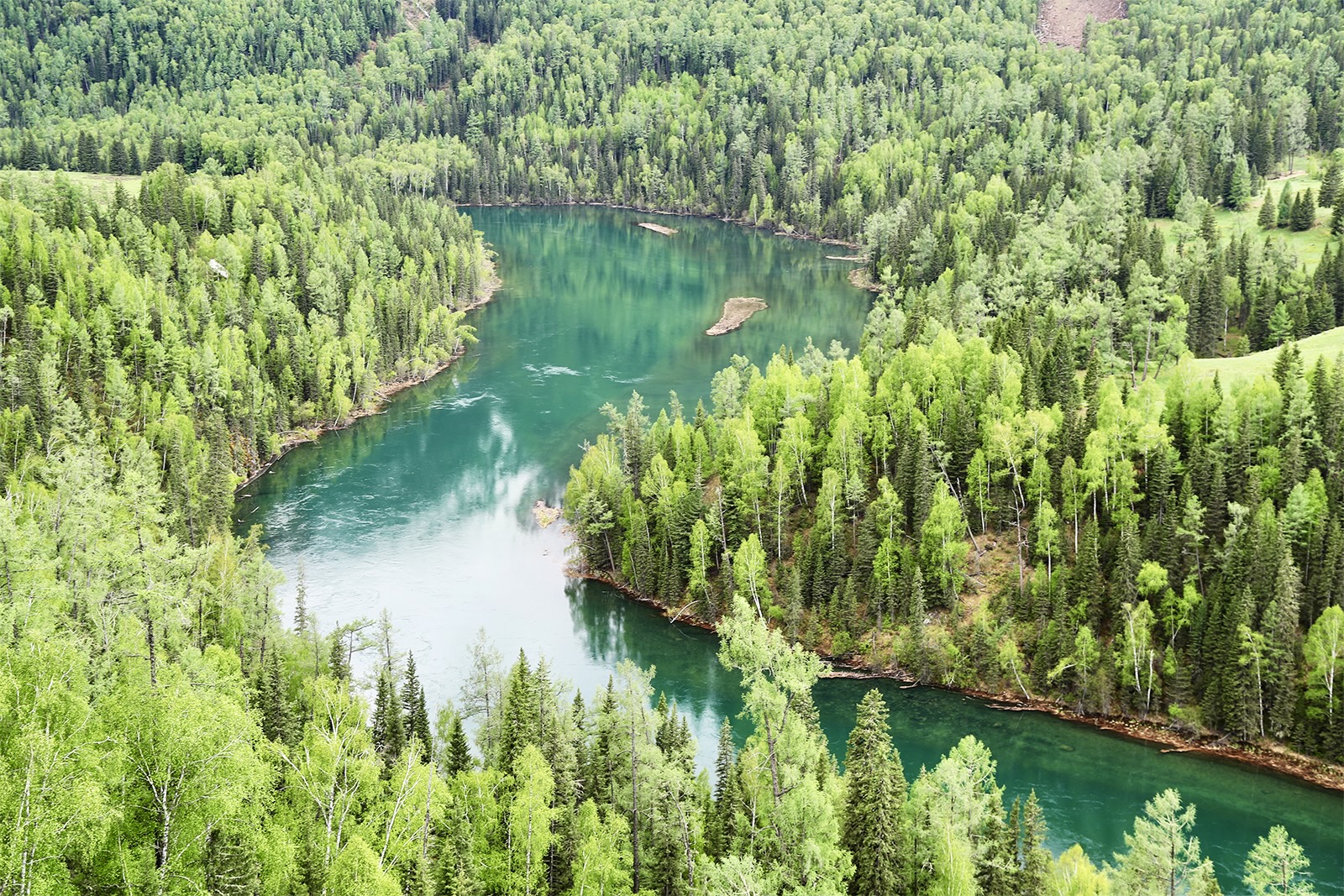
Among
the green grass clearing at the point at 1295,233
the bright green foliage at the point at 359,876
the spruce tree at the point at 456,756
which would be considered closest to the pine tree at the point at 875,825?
the spruce tree at the point at 456,756

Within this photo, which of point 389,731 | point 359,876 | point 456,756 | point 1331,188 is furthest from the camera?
point 1331,188

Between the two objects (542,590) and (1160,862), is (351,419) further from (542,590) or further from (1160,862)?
(1160,862)

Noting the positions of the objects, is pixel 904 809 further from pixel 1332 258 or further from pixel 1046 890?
pixel 1332 258

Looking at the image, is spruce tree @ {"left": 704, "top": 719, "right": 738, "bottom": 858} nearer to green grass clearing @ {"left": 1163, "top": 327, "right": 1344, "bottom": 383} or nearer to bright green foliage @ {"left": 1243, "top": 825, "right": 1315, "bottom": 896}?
bright green foliage @ {"left": 1243, "top": 825, "right": 1315, "bottom": 896}

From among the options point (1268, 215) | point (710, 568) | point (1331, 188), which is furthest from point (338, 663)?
point (1331, 188)

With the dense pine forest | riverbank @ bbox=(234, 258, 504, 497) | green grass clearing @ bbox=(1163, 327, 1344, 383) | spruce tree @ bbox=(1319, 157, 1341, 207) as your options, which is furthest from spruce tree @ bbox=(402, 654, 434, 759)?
spruce tree @ bbox=(1319, 157, 1341, 207)

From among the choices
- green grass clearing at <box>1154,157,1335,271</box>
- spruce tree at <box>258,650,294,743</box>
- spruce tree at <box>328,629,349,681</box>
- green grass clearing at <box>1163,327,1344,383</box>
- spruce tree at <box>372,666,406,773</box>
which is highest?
green grass clearing at <box>1154,157,1335,271</box>
